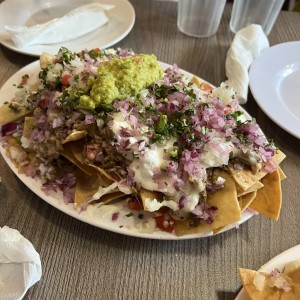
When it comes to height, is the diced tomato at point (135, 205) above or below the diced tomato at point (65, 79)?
below

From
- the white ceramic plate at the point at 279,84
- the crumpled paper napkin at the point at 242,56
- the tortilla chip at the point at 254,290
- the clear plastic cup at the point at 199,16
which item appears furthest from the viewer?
the clear plastic cup at the point at 199,16

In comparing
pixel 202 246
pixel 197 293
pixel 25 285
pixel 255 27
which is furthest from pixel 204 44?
pixel 25 285

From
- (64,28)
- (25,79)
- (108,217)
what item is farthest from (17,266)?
(64,28)

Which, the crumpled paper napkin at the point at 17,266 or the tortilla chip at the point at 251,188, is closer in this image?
the crumpled paper napkin at the point at 17,266

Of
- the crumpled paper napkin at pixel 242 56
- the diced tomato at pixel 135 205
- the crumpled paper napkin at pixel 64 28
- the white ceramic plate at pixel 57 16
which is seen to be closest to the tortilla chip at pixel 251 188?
the diced tomato at pixel 135 205

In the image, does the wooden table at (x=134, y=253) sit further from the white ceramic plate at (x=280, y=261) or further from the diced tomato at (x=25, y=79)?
the diced tomato at (x=25, y=79)

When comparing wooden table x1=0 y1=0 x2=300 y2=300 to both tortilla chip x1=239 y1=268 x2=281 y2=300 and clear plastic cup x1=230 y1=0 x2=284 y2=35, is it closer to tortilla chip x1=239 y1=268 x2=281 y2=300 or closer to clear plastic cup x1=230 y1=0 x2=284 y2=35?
tortilla chip x1=239 y1=268 x2=281 y2=300

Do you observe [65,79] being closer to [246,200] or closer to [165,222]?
[165,222]
